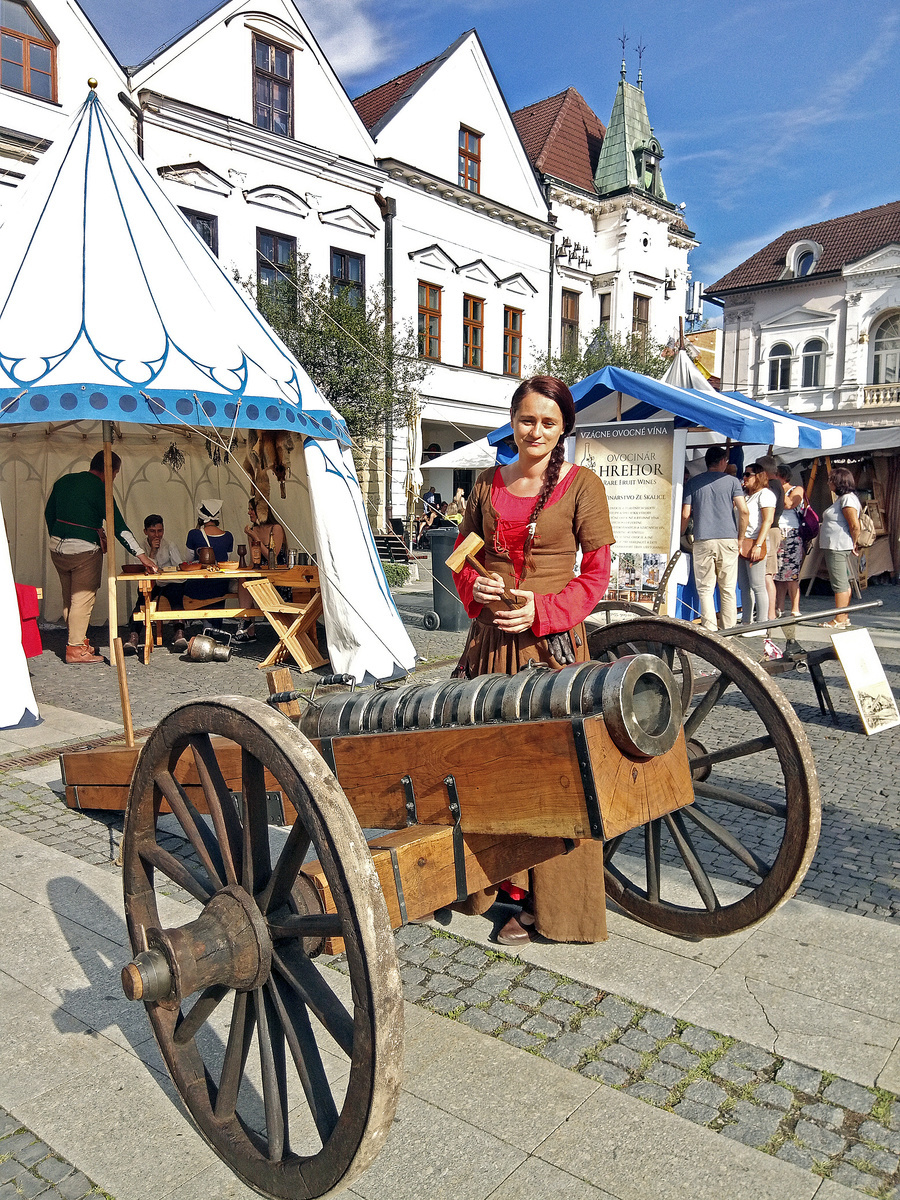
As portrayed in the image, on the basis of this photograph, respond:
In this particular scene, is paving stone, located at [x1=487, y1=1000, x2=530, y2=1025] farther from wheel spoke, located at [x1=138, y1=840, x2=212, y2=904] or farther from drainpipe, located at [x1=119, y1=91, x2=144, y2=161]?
drainpipe, located at [x1=119, y1=91, x2=144, y2=161]

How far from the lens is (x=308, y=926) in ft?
5.71

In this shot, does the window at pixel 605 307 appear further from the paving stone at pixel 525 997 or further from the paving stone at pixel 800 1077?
the paving stone at pixel 800 1077

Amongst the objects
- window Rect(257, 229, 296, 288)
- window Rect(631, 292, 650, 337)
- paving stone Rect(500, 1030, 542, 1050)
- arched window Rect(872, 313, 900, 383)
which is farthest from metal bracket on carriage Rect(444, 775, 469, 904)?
arched window Rect(872, 313, 900, 383)

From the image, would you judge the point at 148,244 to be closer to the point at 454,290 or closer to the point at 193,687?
the point at 193,687

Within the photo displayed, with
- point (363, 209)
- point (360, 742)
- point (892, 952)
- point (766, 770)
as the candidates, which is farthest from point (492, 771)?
point (363, 209)

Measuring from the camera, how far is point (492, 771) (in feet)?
6.88

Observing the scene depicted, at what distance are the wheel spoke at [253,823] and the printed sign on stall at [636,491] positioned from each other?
7004 millimetres

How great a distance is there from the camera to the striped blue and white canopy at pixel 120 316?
6441mm

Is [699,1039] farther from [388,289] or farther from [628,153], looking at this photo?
[628,153]

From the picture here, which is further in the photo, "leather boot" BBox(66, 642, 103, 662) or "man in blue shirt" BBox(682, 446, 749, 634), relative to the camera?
"leather boot" BBox(66, 642, 103, 662)

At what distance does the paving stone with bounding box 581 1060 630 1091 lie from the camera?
7.64 feet

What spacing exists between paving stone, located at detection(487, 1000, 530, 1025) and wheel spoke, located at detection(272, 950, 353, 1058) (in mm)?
975

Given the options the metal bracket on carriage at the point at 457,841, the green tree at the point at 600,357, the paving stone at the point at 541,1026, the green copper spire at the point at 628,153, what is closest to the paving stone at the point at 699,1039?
Result: the paving stone at the point at 541,1026

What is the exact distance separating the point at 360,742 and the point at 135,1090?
42.7 inches
